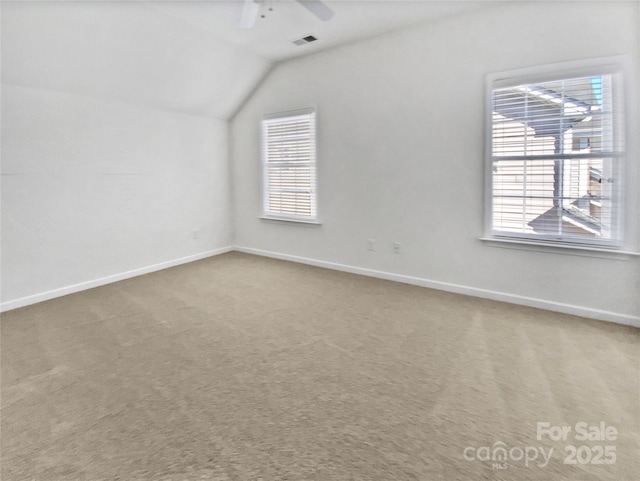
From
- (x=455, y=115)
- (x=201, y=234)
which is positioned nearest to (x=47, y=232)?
(x=201, y=234)

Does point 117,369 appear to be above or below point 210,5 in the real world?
below

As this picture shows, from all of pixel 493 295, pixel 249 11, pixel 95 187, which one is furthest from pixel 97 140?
pixel 493 295

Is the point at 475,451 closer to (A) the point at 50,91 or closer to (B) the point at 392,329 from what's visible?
(B) the point at 392,329

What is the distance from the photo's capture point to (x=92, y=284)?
393 centimetres

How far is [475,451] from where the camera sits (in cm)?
151

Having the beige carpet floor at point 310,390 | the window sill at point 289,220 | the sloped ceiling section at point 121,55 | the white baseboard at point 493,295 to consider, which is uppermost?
the sloped ceiling section at point 121,55

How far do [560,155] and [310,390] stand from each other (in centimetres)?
293

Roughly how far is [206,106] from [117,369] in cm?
387

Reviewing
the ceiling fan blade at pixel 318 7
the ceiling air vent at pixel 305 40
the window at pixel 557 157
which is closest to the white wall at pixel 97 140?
the ceiling air vent at pixel 305 40

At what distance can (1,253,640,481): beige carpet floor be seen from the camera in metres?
1.46

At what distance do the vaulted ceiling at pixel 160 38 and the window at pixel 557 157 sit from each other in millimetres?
1049

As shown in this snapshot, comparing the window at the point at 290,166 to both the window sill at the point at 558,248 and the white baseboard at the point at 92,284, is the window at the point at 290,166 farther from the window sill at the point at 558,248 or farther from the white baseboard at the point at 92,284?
the window sill at the point at 558,248

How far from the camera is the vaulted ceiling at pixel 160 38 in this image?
3.00 metres

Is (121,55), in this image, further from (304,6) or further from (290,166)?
(290,166)
